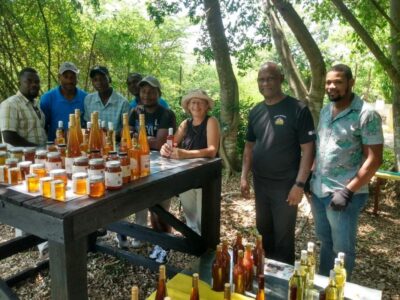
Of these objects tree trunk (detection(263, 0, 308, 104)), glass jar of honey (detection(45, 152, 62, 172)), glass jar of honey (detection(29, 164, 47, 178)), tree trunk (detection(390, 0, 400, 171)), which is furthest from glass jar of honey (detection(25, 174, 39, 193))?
tree trunk (detection(390, 0, 400, 171))

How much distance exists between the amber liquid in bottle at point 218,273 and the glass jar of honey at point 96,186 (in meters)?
0.95

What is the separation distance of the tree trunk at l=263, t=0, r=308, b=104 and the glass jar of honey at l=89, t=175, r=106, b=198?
13.0 ft

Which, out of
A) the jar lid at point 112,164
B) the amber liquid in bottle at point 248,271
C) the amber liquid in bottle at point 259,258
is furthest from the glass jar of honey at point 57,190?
the amber liquid in bottle at point 259,258

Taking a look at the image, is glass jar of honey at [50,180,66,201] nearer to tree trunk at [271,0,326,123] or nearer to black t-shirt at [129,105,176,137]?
black t-shirt at [129,105,176,137]

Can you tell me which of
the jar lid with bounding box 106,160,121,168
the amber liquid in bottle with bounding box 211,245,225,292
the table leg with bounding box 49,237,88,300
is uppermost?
the jar lid with bounding box 106,160,121,168

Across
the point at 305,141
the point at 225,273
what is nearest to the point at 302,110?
the point at 305,141

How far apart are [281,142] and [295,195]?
429 mm

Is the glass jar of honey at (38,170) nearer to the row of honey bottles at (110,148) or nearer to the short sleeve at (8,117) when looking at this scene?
the row of honey bottles at (110,148)

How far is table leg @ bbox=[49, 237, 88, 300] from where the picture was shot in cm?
170

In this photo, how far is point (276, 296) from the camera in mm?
2203

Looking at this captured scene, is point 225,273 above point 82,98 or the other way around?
the other way around

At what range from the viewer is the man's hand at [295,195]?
109 inches

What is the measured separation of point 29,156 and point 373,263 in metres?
3.47

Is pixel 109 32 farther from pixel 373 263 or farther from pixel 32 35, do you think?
pixel 373 263
